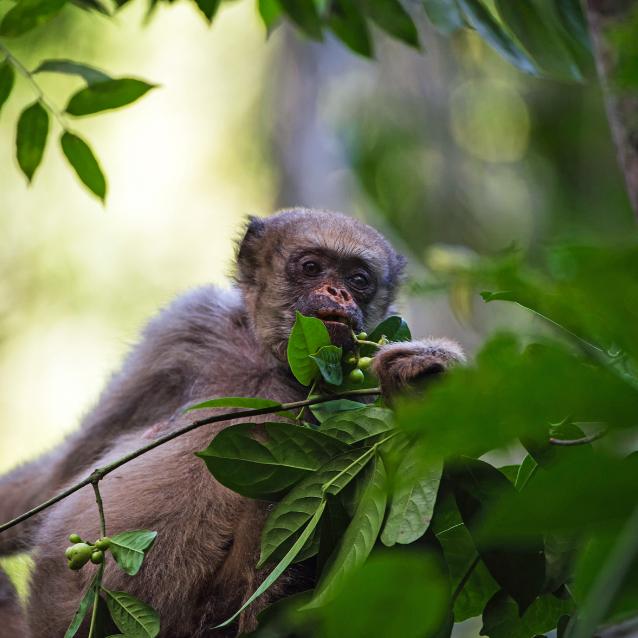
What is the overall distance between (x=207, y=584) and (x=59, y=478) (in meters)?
1.78

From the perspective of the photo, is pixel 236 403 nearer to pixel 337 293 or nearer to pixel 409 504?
pixel 409 504

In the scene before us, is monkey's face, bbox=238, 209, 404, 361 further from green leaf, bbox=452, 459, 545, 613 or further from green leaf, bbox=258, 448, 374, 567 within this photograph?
green leaf, bbox=452, 459, 545, 613

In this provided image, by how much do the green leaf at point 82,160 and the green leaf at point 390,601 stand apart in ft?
9.80

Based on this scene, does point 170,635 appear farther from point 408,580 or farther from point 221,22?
point 221,22

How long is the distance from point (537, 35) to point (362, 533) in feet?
7.88

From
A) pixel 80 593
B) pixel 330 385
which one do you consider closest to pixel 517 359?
pixel 330 385

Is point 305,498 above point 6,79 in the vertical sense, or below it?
below

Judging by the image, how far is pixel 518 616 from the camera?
2.81 metres

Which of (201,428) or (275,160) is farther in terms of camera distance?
(275,160)

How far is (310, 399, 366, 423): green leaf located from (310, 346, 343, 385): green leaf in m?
0.07

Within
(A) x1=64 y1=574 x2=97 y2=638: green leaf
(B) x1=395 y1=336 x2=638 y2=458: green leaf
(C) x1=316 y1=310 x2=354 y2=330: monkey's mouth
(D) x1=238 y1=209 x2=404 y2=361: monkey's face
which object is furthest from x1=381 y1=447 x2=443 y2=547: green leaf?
(D) x1=238 y1=209 x2=404 y2=361: monkey's face

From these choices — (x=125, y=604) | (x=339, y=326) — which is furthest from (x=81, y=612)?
(x=339, y=326)

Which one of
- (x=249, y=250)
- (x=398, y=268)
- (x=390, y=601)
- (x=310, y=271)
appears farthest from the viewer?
(x=398, y=268)

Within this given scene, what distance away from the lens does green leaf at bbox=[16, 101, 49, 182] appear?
3.87 metres
